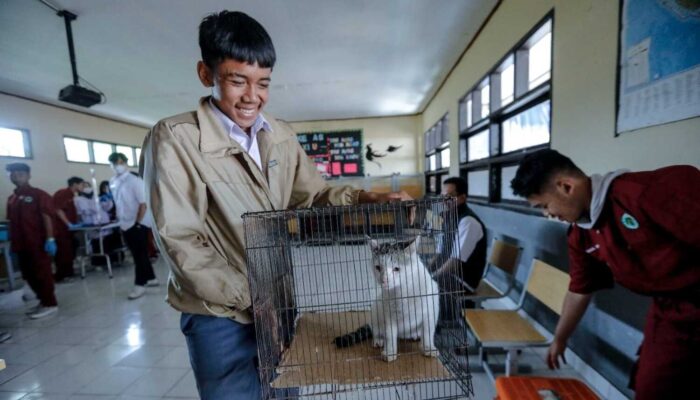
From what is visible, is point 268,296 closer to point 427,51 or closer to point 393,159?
point 427,51

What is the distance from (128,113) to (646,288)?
8.47m

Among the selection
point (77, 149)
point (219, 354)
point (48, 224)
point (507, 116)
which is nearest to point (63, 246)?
point (48, 224)

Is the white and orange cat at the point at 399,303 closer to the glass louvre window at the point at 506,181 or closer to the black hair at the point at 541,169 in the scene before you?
the black hair at the point at 541,169

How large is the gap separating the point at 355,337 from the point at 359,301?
0.13 meters

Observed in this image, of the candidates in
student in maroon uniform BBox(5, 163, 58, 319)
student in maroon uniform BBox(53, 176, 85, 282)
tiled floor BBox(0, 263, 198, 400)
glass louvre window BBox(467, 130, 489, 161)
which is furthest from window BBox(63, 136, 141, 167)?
glass louvre window BBox(467, 130, 489, 161)

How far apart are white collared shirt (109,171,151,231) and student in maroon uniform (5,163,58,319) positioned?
689mm

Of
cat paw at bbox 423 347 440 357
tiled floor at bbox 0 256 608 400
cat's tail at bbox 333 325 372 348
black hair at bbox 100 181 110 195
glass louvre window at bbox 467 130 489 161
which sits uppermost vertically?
glass louvre window at bbox 467 130 489 161

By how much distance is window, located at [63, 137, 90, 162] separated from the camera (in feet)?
19.6

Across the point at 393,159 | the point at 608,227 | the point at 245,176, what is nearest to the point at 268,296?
the point at 245,176

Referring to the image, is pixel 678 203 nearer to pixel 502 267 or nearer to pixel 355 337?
pixel 355 337

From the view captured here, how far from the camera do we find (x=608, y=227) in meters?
0.97

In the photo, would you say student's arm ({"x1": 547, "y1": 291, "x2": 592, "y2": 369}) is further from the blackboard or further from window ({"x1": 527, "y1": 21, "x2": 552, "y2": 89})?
the blackboard

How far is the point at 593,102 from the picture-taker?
1.64 meters

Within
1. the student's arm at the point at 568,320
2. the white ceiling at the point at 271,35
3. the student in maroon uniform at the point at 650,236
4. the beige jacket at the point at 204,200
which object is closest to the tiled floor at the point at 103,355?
the student's arm at the point at 568,320
